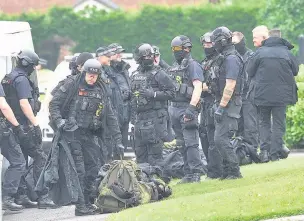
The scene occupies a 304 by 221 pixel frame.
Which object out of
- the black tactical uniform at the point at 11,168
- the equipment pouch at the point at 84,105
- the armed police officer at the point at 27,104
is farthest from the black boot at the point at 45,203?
the equipment pouch at the point at 84,105

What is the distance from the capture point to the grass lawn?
1202 cm

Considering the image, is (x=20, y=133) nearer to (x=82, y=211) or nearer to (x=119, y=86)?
(x=82, y=211)

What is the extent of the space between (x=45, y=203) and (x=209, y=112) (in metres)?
2.49

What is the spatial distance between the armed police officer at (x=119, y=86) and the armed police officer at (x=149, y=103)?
1991mm

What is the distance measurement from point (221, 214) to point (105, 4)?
52030mm

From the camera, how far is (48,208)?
52.9 ft

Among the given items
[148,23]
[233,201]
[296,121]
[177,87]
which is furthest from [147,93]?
[148,23]

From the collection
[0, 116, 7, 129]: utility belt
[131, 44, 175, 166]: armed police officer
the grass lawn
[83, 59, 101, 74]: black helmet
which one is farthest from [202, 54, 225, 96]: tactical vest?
[0, 116, 7, 129]: utility belt

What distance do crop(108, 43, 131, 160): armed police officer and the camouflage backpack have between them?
3591 mm

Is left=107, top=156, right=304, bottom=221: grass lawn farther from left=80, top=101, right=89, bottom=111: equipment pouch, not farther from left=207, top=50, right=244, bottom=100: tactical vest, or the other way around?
left=80, top=101, right=89, bottom=111: equipment pouch

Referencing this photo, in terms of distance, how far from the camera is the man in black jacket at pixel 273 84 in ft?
56.7

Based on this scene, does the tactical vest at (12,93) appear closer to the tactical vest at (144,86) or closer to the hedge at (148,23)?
the tactical vest at (144,86)

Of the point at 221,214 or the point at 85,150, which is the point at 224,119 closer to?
the point at 85,150

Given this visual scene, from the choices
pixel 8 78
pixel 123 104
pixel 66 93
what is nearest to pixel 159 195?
pixel 66 93
